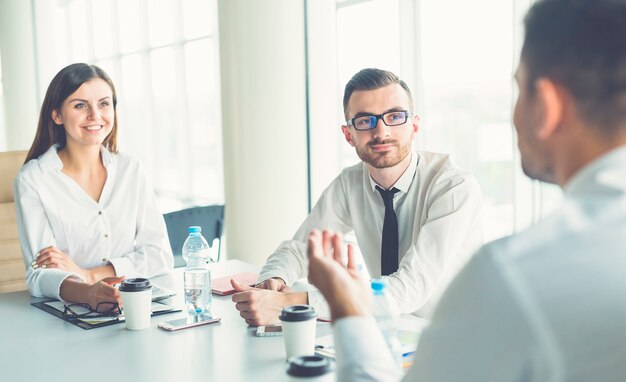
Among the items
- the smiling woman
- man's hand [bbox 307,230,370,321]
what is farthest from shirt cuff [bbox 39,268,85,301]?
man's hand [bbox 307,230,370,321]

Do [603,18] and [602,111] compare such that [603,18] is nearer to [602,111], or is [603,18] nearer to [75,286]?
[602,111]

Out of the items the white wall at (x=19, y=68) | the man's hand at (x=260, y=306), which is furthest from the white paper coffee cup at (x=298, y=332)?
the white wall at (x=19, y=68)

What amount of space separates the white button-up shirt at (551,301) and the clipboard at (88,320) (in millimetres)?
1470

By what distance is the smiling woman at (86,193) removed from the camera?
278 centimetres

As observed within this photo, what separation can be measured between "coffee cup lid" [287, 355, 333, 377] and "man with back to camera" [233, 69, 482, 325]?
64cm

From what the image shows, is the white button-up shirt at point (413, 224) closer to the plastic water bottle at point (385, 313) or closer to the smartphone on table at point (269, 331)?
the smartphone on table at point (269, 331)

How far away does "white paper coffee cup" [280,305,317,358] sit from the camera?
174cm

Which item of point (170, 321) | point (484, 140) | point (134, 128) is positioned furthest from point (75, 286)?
point (134, 128)

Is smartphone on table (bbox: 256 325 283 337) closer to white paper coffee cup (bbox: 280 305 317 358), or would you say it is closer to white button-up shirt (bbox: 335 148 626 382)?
white paper coffee cup (bbox: 280 305 317 358)

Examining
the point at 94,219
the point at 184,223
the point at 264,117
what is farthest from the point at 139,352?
the point at 264,117

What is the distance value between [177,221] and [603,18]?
2861mm

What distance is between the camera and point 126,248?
2947 millimetres

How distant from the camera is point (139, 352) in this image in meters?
1.88

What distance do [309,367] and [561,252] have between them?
2.90ft
